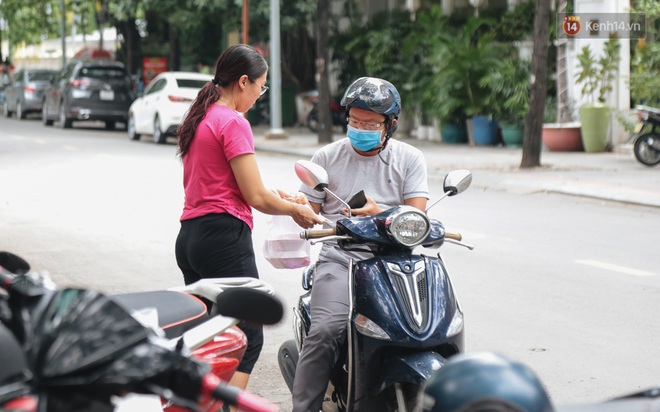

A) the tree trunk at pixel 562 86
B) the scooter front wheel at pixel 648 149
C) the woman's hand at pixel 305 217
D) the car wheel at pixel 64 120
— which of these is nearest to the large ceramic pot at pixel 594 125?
the tree trunk at pixel 562 86

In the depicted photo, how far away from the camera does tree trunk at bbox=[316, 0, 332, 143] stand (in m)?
26.0

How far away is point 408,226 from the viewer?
A: 447cm

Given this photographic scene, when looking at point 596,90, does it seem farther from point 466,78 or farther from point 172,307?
point 172,307

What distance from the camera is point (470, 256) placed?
34.8ft

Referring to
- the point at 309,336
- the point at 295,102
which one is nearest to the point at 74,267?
the point at 309,336

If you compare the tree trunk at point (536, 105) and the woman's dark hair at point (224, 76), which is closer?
the woman's dark hair at point (224, 76)

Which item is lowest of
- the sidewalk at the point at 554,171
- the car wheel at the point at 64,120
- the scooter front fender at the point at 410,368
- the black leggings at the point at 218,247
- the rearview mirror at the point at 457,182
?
the sidewalk at the point at 554,171

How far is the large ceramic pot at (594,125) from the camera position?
21703 mm

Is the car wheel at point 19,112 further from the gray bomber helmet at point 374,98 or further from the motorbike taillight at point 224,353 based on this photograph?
the motorbike taillight at point 224,353

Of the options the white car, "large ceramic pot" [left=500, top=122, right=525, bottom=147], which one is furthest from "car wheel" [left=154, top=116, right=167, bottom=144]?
"large ceramic pot" [left=500, top=122, right=525, bottom=147]

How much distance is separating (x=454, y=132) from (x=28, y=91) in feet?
57.4

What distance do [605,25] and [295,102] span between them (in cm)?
1382

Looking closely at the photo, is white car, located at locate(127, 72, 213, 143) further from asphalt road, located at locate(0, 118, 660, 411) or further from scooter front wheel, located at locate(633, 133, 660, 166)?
scooter front wheel, located at locate(633, 133, 660, 166)

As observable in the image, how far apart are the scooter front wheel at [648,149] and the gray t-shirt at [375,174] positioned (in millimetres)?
14325
